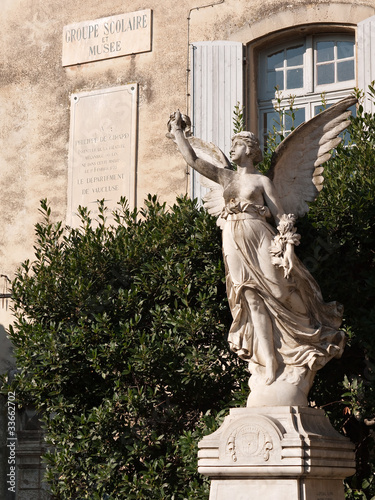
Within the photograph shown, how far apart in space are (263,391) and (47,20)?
745 cm

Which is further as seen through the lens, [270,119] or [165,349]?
[270,119]

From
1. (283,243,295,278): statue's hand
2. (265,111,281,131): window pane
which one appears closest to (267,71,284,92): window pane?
(265,111,281,131): window pane

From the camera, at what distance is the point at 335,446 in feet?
21.6

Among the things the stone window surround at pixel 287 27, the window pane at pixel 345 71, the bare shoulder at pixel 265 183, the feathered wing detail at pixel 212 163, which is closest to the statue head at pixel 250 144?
the bare shoulder at pixel 265 183

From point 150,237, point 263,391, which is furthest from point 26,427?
point 263,391

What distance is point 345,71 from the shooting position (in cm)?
1118

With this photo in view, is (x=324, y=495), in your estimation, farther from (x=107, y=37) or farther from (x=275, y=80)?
(x=107, y=37)

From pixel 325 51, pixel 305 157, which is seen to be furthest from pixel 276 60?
pixel 305 157

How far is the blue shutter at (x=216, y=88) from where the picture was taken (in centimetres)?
1123

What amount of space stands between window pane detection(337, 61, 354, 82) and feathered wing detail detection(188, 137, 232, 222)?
395 centimetres

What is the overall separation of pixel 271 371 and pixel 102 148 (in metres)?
5.74

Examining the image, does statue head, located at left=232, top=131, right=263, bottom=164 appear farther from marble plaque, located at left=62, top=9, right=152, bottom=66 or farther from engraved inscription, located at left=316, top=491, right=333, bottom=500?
marble plaque, located at left=62, top=9, right=152, bottom=66

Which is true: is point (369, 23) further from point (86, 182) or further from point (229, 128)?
point (86, 182)

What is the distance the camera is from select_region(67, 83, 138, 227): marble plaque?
1162cm
